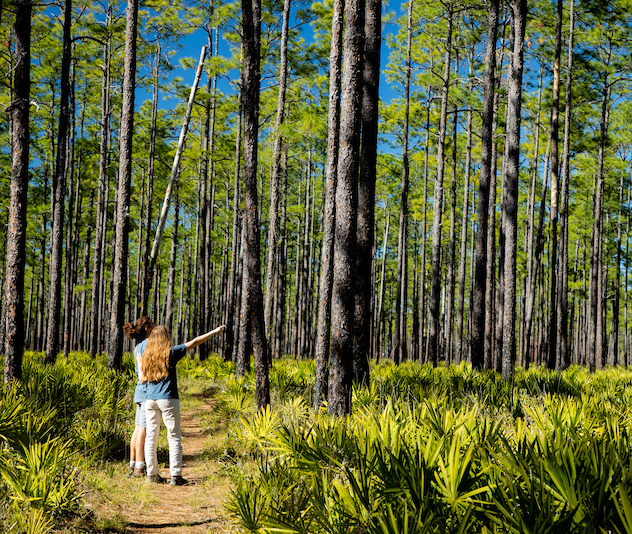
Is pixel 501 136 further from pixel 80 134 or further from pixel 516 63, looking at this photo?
pixel 80 134

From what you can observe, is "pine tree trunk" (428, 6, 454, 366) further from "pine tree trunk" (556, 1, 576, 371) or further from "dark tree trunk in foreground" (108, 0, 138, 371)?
"dark tree trunk in foreground" (108, 0, 138, 371)

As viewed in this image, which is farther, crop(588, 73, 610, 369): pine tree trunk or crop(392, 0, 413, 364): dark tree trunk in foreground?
crop(588, 73, 610, 369): pine tree trunk

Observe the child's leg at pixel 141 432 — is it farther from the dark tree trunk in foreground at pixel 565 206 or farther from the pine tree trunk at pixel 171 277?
the dark tree trunk in foreground at pixel 565 206

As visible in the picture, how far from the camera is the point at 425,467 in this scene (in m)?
2.92

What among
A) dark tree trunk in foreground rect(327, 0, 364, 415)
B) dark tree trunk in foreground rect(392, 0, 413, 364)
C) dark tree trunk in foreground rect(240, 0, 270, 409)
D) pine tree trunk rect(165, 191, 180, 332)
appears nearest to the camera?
dark tree trunk in foreground rect(327, 0, 364, 415)

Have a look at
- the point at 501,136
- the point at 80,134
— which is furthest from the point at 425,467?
the point at 80,134

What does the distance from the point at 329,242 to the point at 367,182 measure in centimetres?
132

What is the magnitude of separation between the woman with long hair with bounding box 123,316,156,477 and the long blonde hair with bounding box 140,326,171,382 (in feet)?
0.63

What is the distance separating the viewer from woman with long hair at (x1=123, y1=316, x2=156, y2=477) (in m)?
5.83

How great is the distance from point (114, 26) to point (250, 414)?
571 inches

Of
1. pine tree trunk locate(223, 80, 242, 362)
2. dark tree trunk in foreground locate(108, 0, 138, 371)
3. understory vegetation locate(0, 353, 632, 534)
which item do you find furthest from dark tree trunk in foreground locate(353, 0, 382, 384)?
pine tree trunk locate(223, 80, 242, 362)

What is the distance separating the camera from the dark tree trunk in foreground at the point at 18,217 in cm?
759

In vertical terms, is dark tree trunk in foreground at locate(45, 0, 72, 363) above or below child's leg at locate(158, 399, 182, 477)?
above

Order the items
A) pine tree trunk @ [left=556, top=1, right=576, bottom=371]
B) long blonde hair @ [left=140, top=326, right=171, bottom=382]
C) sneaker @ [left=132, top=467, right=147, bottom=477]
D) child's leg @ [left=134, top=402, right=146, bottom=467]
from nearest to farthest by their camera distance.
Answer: long blonde hair @ [left=140, top=326, right=171, bottom=382] → child's leg @ [left=134, top=402, right=146, bottom=467] → sneaker @ [left=132, top=467, right=147, bottom=477] → pine tree trunk @ [left=556, top=1, right=576, bottom=371]
